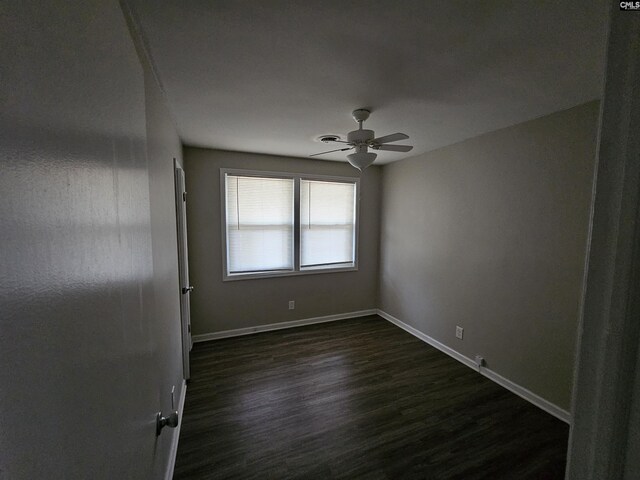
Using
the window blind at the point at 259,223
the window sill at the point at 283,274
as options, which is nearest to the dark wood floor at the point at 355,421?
the window sill at the point at 283,274

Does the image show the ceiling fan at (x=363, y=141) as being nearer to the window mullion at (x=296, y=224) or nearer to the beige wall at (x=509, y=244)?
the beige wall at (x=509, y=244)

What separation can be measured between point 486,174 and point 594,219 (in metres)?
2.75

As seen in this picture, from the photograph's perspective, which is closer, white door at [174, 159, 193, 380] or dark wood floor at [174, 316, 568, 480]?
dark wood floor at [174, 316, 568, 480]

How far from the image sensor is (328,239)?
407cm

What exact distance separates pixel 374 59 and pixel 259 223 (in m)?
2.56

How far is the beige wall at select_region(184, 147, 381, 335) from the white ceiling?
3.37 ft

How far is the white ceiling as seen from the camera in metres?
1.14

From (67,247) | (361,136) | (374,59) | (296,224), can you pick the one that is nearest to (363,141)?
(361,136)

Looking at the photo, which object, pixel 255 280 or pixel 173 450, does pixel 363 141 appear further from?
pixel 173 450

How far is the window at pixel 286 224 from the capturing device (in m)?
3.50

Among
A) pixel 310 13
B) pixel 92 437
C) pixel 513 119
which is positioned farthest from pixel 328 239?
pixel 92 437

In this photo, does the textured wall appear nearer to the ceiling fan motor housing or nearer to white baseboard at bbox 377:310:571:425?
the ceiling fan motor housing

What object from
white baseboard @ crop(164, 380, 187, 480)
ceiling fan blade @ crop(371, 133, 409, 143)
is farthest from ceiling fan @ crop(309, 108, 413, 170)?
white baseboard @ crop(164, 380, 187, 480)

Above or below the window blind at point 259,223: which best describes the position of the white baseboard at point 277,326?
below
